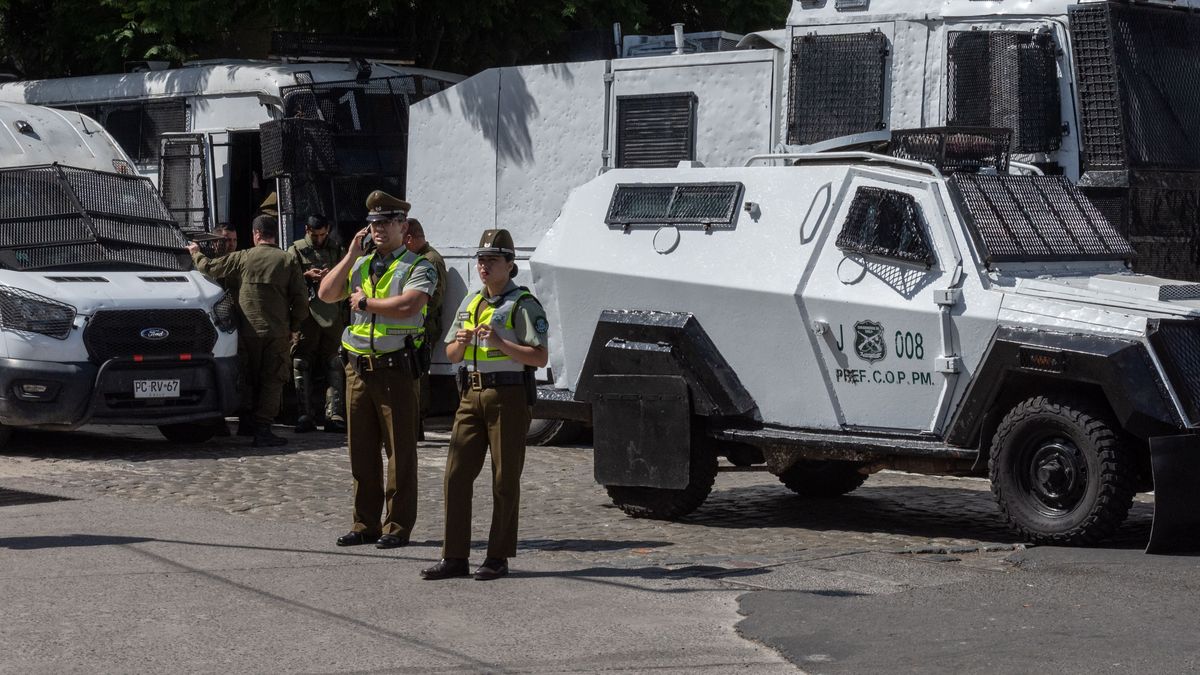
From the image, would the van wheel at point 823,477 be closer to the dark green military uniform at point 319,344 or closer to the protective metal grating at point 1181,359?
the protective metal grating at point 1181,359

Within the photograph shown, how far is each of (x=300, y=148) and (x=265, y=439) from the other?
3.50 meters

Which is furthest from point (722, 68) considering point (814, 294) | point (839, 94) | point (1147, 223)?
point (814, 294)

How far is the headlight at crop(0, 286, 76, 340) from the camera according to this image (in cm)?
1321

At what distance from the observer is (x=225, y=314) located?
14.2 meters

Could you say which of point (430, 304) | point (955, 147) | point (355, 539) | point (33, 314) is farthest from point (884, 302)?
point (33, 314)

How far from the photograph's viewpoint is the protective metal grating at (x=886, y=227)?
9.84 m

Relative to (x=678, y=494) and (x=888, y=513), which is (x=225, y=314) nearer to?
(x=678, y=494)

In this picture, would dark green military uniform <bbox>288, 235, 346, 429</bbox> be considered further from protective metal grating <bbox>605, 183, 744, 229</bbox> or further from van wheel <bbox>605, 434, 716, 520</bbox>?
van wheel <bbox>605, 434, 716, 520</bbox>

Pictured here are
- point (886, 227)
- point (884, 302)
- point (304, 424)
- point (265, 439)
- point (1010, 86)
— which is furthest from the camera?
point (304, 424)

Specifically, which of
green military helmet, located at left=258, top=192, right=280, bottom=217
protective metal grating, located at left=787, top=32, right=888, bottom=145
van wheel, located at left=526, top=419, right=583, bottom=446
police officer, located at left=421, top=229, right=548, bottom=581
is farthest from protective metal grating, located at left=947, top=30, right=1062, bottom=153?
green military helmet, located at left=258, top=192, right=280, bottom=217

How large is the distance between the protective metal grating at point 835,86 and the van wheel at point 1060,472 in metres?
4.54

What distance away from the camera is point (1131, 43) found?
12609mm

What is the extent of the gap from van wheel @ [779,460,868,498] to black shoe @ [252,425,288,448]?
15.2 feet

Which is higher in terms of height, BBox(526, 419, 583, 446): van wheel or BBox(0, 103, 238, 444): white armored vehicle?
BBox(0, 103, 238, 444): white armored vehicle
